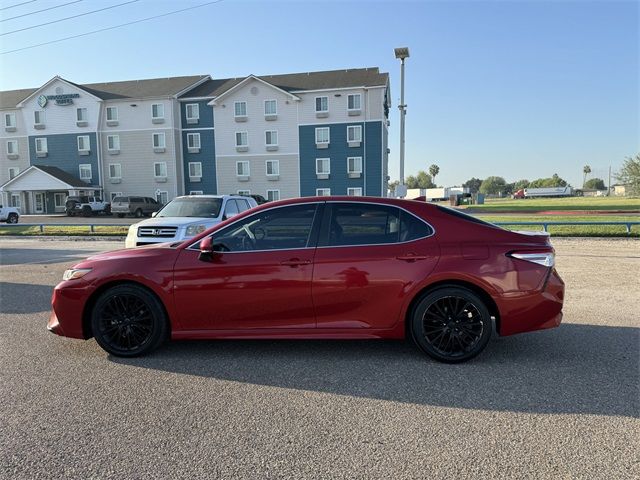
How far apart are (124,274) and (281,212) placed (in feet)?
5.68

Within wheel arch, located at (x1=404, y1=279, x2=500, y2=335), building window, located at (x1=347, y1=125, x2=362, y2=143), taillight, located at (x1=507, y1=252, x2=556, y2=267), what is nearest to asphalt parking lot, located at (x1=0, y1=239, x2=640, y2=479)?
wheel arch, located at (x1=404, y1=279, x2=500, y2=335)

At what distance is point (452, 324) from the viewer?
4473 millimetres

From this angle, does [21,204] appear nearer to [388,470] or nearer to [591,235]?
[591,235]

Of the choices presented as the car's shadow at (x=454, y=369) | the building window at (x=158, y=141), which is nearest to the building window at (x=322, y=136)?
the building window at (x=158, y=141)

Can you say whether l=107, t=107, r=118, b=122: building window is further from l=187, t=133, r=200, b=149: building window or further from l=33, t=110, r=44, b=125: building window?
l=187, t=133, r=200, b=149: building window

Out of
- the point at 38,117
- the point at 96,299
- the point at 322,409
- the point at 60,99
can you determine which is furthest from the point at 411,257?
the point at 38,117

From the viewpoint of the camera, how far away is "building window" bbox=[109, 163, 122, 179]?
4847 cm

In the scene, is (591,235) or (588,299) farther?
(591,235)

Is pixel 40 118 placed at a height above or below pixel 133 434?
above

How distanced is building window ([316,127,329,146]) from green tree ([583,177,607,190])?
186912 millimetres

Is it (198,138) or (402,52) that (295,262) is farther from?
(198,138)

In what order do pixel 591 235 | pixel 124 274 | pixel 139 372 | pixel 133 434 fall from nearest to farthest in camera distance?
pixel 133 434 < pixel 139 372 < pixel 124 274 < pixel 591 235

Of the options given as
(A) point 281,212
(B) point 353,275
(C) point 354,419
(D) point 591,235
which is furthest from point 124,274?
(D) point 591,235

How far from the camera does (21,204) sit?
4916cm
